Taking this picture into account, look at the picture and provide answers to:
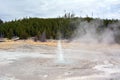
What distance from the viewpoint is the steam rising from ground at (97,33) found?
4856cm

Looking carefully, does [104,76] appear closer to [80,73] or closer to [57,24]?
[80,73]

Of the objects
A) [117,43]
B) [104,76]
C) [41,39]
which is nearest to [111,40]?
[117,43]

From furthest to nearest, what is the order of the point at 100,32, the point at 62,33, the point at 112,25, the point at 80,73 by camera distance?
1. the point at 62,33
2. the point at 112,25
3. the point at 100,32
4. the point at 80,73

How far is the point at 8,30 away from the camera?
71.4 meters

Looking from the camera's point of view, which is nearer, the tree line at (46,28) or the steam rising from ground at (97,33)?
the steam rising from ground at (97,33)

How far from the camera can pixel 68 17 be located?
73.6m

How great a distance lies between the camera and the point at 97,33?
171 feet

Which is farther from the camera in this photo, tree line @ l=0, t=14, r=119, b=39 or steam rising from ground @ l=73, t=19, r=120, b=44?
tree line @ l=0, t=14, r=119, b=39

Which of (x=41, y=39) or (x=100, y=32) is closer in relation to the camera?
(x=100, y=32)

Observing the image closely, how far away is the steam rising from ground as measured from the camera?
48.6m

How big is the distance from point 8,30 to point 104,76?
188ft

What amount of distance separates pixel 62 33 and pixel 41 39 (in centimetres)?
782

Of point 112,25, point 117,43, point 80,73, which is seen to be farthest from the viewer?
point 112,25

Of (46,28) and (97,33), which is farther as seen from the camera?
(46,28)
